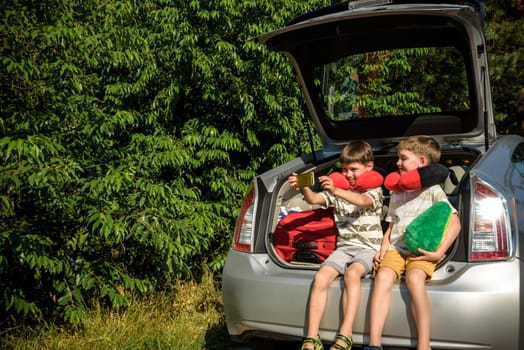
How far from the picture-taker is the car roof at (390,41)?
3738mm

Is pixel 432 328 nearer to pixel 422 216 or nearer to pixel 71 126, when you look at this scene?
pixel 422 216

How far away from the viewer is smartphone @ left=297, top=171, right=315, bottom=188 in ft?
→ 11.5

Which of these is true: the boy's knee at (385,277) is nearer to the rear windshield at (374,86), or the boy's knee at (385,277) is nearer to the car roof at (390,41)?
the car roof at (390,41)

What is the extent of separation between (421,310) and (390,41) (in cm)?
242

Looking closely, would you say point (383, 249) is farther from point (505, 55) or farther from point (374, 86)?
point (505, 55)

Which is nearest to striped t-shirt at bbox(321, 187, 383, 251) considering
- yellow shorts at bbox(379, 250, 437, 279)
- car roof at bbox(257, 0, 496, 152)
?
yellow shorts at bbox(379, 250, 437, 279)

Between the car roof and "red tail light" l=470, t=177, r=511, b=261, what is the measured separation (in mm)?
796

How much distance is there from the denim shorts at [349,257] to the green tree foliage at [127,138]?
4.72 ft

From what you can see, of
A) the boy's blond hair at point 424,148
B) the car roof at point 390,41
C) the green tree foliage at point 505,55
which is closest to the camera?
the boy's blond hair at point 424,148

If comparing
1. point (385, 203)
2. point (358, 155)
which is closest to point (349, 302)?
point (358, 155)

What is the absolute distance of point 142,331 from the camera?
472cm

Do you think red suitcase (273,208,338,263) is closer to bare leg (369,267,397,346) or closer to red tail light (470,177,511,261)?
bare leg (369,267,397,346)

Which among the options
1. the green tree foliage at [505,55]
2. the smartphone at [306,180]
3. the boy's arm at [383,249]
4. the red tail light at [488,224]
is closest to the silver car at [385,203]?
the red tail light at [488,224]

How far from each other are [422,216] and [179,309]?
2.72m
